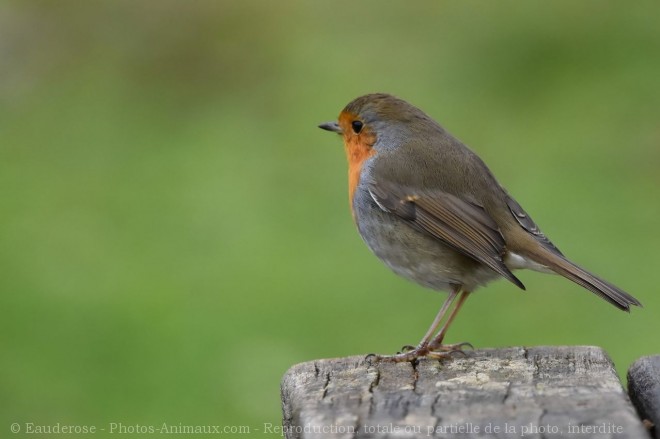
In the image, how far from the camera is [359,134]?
4824 mm

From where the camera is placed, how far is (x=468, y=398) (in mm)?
2602

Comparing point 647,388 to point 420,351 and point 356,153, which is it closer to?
point 420,351

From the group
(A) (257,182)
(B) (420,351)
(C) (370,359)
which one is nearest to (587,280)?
(B) (420,351)

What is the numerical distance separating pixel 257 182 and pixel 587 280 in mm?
5457

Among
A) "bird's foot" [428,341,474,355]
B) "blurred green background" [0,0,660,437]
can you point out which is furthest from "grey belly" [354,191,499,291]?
"blurred green background" [0,0,660,437]

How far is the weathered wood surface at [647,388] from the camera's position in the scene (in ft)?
8.53

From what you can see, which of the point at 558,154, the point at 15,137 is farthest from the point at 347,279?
the point at 15,137

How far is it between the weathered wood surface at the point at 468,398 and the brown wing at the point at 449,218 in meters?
1.17

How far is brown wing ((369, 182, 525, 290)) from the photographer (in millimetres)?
4340

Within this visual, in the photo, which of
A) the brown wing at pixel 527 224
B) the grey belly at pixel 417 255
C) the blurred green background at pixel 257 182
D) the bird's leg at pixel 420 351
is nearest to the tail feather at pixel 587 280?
the brown wing at pixel 527 224

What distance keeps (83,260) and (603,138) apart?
4548mm

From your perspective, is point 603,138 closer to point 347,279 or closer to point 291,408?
point 347,279

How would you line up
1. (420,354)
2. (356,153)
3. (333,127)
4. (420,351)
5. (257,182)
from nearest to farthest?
(420,354)
(420,351)
(356,153)
(333,127)
(257,182)

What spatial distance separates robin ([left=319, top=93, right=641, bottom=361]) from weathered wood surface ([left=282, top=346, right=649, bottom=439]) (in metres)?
1.23
